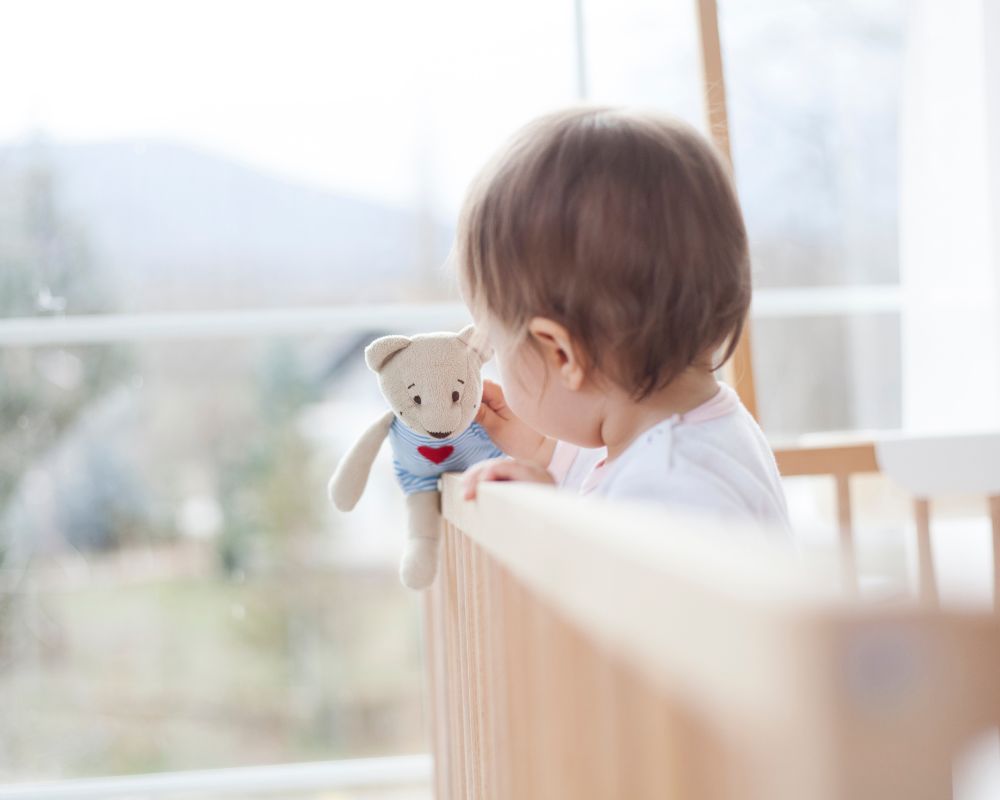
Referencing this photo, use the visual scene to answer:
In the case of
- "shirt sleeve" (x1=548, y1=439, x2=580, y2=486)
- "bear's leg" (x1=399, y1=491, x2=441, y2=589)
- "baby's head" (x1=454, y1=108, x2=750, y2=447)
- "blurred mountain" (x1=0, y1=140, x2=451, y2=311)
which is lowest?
"bear's leg" (x1=399, y1=491, x2=441, y2=589)

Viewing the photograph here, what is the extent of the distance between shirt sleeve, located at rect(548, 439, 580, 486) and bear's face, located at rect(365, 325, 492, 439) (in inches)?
4.3

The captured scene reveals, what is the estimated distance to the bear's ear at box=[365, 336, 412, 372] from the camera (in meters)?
0.91

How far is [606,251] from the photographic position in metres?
0.73

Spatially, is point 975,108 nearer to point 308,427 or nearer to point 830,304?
point 830,304

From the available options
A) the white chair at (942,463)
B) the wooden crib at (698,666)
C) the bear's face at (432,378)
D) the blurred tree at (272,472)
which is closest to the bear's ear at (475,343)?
the bear's face at (432,378)

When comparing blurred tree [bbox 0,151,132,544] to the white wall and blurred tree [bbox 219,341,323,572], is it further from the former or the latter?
the white wall

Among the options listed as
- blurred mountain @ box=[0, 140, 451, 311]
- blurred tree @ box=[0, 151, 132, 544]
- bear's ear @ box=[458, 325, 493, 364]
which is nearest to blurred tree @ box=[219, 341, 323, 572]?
blurred mountain @ box=[0, 140, 451, 311]

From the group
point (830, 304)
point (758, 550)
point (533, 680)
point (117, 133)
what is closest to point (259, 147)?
point (117, 133)

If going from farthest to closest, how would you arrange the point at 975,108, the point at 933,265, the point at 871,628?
the point at 933,265 < the point at 975,108 < the point at 871,628

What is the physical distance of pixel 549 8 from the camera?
1.95m

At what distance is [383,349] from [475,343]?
7 cm

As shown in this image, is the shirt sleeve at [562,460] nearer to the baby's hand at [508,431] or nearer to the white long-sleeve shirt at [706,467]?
the baby's hand at [508,431]

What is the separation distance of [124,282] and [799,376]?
1.18 meters

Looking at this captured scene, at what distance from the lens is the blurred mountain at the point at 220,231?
1.91 m
